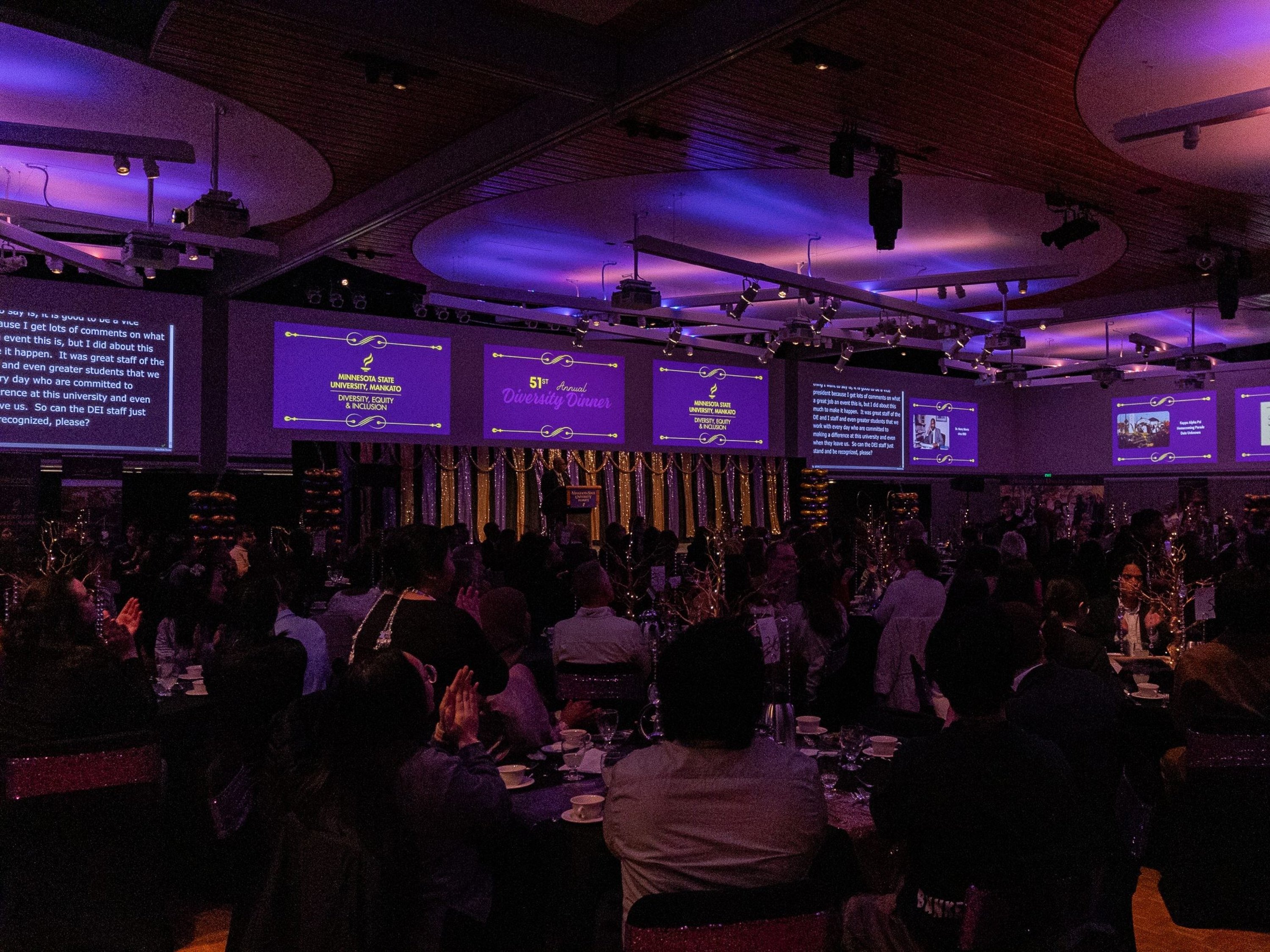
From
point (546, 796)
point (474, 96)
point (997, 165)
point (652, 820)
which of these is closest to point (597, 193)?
point (474, 96)

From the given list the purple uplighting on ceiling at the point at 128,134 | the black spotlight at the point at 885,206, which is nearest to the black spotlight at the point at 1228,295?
the black spotlight at the point at 885,206

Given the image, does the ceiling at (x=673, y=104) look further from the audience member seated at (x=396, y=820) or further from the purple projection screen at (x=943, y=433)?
the purple projection screen at (x=943, y=433)

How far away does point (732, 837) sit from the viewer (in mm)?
2137

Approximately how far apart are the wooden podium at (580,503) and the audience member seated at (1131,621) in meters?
7.50

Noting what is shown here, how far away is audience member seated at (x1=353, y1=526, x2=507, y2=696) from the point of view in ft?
11.4

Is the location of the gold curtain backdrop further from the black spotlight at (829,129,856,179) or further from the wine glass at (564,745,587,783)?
the wine glass at (564,745,587,783)

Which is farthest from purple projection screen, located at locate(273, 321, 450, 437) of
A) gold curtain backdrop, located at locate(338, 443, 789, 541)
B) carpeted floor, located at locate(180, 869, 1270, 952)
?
carpeted floor, located at locate(180, 869, 1270, 952)

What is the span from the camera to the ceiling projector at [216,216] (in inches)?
235

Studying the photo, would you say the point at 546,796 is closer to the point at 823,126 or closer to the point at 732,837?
the point at 732,837

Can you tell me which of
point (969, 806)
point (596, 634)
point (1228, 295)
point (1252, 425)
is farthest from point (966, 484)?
point (969, 806)

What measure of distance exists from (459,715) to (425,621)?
889mm

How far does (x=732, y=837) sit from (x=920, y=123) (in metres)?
5.34

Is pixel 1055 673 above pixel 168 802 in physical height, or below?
above

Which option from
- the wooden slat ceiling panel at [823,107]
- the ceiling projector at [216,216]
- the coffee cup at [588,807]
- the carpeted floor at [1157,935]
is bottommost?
the carpeted floor at [1157,935]
